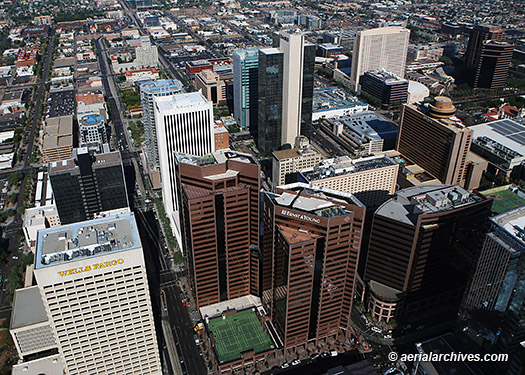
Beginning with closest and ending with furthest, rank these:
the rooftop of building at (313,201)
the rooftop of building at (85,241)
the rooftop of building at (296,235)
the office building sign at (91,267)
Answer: the office building sign at (91,267)
the rooftop of building at (85,241)
the rooftop of building at (296,235)
the rooftop of building at (313,201)

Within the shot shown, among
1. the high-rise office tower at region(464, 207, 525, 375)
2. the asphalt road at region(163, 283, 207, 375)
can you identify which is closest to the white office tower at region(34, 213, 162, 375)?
the asphalt road at region(163, 283, 207, 375)

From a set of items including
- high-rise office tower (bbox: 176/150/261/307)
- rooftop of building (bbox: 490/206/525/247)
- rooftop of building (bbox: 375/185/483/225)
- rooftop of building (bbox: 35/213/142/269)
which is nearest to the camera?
rooftop of building (bbox: 35/213/142/269)

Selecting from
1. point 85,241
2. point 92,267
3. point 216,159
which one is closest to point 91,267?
point 92,267

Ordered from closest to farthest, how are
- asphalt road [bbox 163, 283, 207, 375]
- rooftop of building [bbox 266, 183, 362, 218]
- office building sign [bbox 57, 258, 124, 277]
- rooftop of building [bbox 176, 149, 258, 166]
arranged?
office building sign [bbox 57, 258, 124, 277] → rooftop of building [bbox 266, 183, 362, 218] → asphalt road [bbox 163, 283, 207, 375] → rooftop of building [bbox 176, 149, 258, 166]

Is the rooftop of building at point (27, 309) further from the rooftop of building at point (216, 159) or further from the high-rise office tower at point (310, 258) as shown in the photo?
the high-rise office tower at point (310, 258)

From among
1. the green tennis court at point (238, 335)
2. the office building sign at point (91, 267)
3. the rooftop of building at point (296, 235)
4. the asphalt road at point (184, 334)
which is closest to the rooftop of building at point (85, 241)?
the office building sign at point (91, 267)

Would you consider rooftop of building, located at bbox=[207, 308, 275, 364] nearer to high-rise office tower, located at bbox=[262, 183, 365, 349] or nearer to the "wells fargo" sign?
high-rise office tower, located at bbox=[262, 183, 365, 349]

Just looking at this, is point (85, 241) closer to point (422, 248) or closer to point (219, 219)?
point (219, 219)

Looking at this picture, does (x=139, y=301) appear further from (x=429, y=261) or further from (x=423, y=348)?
(x=429, y=261)
